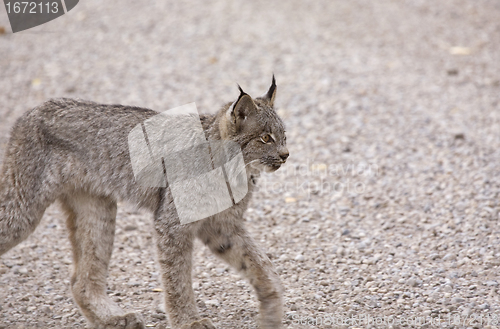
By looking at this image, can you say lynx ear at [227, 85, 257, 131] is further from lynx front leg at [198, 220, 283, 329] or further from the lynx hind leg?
the lynx hind leg

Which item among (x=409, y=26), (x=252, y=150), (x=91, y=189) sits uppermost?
(x=252, y=150)

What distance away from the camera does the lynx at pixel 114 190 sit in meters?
4.22

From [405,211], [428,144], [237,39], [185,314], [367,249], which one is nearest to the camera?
[185,314]

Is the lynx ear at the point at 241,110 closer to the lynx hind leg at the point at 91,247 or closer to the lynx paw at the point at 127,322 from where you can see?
the lynx hind leg at the point at 91,247

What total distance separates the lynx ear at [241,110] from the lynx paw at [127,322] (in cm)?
161

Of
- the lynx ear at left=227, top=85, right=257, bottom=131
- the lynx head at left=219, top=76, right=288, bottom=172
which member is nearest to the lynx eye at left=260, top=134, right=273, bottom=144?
the lynx head at left=219, top=76, right=288, bottom=172

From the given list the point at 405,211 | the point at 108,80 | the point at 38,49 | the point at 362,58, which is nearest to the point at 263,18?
the point at 362,58

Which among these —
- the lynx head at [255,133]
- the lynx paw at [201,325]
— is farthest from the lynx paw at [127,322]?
the lynx head at [255,133]

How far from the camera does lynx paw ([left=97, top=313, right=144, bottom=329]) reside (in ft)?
14.1

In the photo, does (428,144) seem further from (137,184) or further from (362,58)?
(137,184)

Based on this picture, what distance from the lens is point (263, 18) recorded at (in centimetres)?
1183

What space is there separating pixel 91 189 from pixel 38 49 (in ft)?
25.8

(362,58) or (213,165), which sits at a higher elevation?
(213,165)

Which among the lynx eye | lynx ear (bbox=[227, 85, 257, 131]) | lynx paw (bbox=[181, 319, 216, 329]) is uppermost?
lynx ear (bbox=[227, 85, 257, 131])
